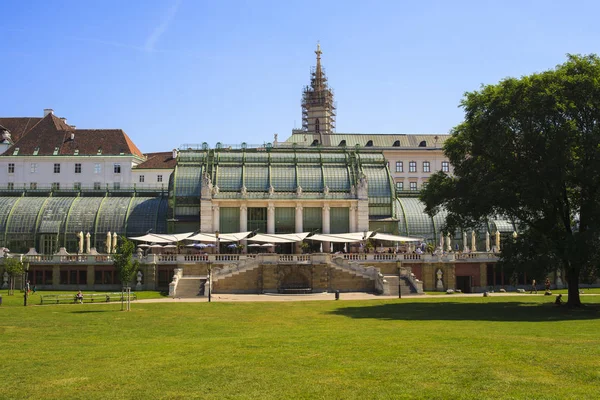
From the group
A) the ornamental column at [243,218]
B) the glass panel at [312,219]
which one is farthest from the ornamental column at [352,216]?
the ornamental column at [243,218]

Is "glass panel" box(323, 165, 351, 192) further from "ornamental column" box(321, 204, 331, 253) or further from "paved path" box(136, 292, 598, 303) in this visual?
"paved path" box(136, 292, 598, 303)

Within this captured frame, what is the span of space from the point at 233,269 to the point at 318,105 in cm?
10907

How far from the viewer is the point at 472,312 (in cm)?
4938

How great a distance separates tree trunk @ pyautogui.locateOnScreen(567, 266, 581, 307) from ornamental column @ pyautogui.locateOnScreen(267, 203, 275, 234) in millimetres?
41143

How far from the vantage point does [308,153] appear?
317ft

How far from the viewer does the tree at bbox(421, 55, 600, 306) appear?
51531 mm

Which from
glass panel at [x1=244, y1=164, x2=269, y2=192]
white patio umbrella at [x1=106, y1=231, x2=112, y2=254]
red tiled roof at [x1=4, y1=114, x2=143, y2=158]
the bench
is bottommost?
the bench

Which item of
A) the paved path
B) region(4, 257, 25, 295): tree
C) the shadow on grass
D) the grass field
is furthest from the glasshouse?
the grass field

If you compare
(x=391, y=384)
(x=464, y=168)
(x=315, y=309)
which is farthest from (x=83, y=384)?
(x=464, y=168)

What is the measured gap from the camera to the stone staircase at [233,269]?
72.5 meters

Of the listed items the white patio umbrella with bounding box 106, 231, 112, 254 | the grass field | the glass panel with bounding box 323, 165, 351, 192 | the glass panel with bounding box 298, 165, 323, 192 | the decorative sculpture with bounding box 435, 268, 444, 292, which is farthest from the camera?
the glass panel with bounding box 323, 165, 351, 192

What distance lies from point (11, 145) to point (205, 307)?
81.8 m

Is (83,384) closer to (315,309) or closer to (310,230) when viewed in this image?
(315,309)

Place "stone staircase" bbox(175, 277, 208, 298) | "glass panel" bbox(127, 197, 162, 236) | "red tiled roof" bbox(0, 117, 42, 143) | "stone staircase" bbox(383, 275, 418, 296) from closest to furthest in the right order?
1. "stone staircase" bbox(175, 277, 208, 298)
2. "stone staircase" bbox(383, 275, 418, 296)
3. "glass panel" bbox(127, 197, 162, 236)
4. "red tiled roof" bbox(0, 117, 42, 143)
